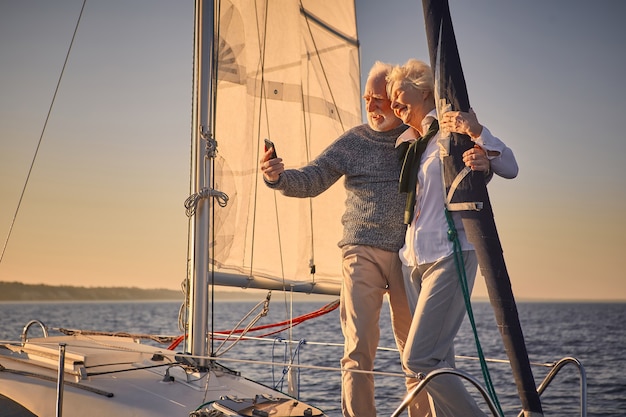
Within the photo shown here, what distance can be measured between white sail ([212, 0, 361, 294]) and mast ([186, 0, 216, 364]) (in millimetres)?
365

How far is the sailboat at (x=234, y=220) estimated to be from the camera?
13.9 feet

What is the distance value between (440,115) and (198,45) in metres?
2.13

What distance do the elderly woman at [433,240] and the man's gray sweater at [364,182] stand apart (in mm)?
304

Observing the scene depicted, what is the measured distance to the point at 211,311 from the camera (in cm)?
495

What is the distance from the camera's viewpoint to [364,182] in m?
4.32

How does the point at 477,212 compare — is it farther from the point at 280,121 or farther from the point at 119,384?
the point at 280,121

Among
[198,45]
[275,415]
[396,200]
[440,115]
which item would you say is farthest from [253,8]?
[275,415]

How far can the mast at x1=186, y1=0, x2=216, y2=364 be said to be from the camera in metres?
4.81

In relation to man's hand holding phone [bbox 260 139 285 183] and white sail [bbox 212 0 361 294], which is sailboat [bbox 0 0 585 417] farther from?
man's hand holding phone [bbox 260 139 285 183]

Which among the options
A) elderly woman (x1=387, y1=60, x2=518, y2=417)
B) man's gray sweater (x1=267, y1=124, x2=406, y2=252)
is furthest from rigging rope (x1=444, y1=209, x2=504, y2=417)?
man's gray sweater (x1=267, y1=124, x2=406, y2=252)

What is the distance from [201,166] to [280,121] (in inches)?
49.5

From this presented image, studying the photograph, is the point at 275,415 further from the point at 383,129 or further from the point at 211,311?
the point at 383,129

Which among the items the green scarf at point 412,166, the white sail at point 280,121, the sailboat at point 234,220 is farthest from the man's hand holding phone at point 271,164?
the white sail at point 280,121

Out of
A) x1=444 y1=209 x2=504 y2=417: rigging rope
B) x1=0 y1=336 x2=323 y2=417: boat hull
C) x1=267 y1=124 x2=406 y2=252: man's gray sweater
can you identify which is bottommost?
x1=0 y1=336 x2=323 y2=417: boat hull
